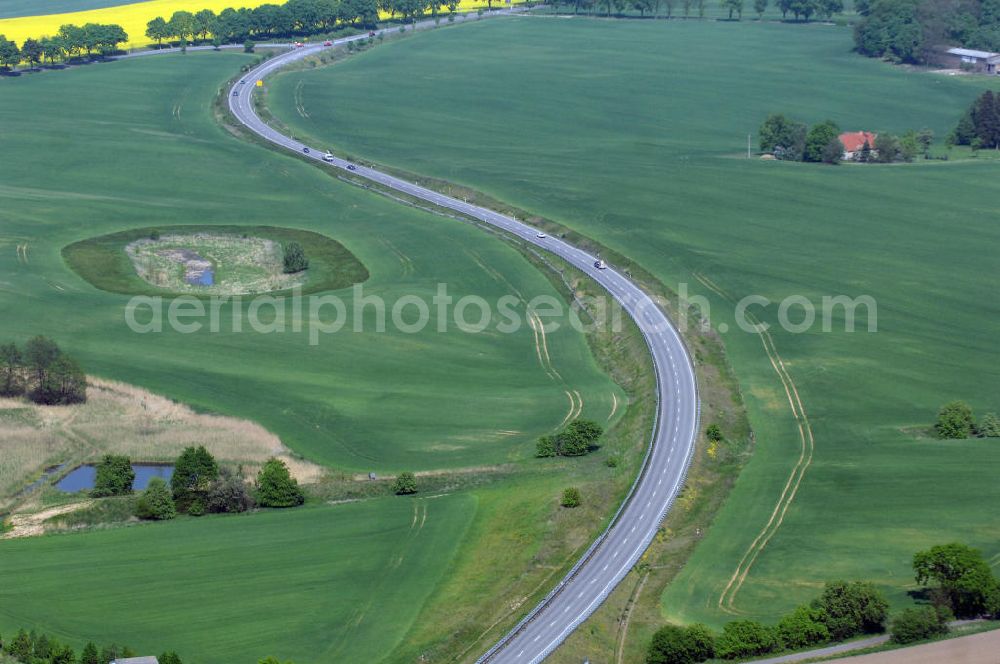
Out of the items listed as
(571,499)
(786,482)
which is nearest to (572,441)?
(571,499)

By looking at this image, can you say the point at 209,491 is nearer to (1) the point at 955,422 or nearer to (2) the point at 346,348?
(2) the point at 346,348

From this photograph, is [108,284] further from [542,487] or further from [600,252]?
[542,487]

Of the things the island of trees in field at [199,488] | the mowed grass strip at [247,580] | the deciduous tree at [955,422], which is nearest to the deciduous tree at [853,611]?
the mowed grass strip at [247,580]

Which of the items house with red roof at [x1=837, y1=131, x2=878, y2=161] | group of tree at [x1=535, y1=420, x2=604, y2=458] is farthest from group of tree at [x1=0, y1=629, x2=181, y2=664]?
house with red roof at [x1=837, y1=131, x2=878, y2=161]

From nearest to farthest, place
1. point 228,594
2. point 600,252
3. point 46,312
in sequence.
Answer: point 228,594
point 46,312
point 600,252

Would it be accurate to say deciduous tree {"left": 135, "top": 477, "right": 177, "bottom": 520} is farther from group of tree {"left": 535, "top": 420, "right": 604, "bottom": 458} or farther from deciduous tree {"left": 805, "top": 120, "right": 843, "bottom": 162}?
deciduous tree {"left": 805, "top": 120, "right": 843, "bottom": 162}

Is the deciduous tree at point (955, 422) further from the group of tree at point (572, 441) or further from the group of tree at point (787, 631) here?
the group of tree at point (787, 631)

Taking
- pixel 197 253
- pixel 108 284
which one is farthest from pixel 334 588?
pixel 197 253
